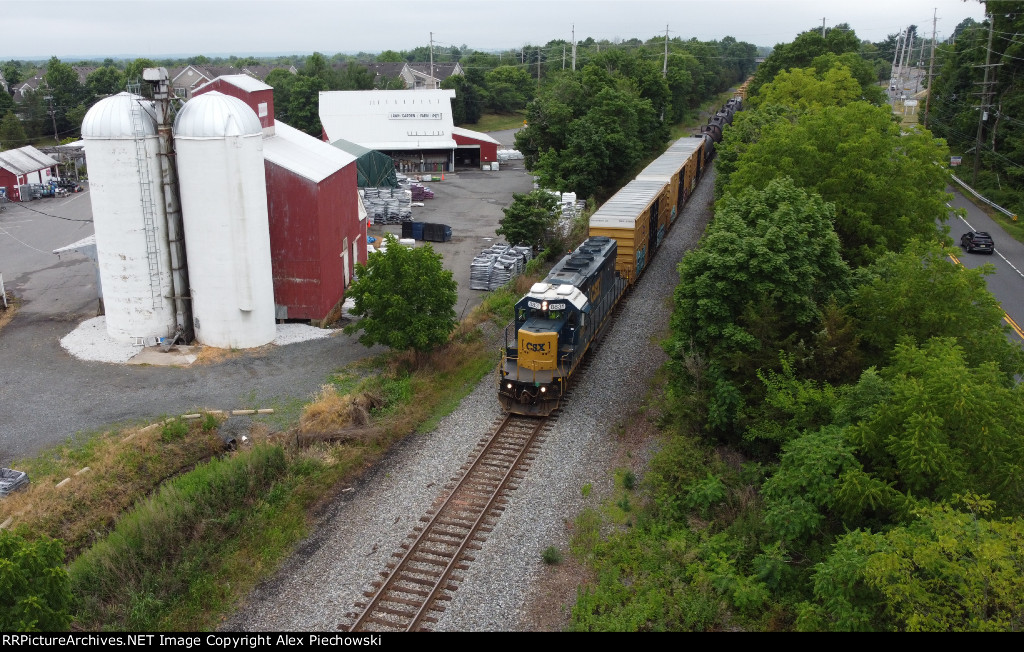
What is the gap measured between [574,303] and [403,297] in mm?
5815

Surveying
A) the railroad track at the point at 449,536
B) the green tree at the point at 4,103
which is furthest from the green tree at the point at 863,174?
the green tree at the point at 4,103

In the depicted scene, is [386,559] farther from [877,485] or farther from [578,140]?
[578,140]

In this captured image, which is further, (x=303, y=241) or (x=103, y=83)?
(x=103, y=83)

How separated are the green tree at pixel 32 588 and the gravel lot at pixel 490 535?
365 centimetres

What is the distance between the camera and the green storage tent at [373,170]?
184ft

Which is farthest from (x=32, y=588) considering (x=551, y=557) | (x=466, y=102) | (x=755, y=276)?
(x=466, y=102)

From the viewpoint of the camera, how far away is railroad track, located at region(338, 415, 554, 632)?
14.8 m

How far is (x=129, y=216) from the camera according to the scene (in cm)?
2684

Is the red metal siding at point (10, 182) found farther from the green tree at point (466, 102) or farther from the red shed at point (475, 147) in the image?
the green tree at point (466, 102)

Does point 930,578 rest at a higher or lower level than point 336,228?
lower

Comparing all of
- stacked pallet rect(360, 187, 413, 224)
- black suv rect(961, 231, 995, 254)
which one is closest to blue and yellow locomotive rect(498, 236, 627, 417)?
stacked pallet rect(360, 187, 413, 224)

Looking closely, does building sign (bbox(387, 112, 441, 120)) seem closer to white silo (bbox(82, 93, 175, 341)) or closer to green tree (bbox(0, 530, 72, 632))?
white silo (bbox(82, 93, 175, 341))

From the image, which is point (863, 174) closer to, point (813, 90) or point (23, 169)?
point (813, 90)
